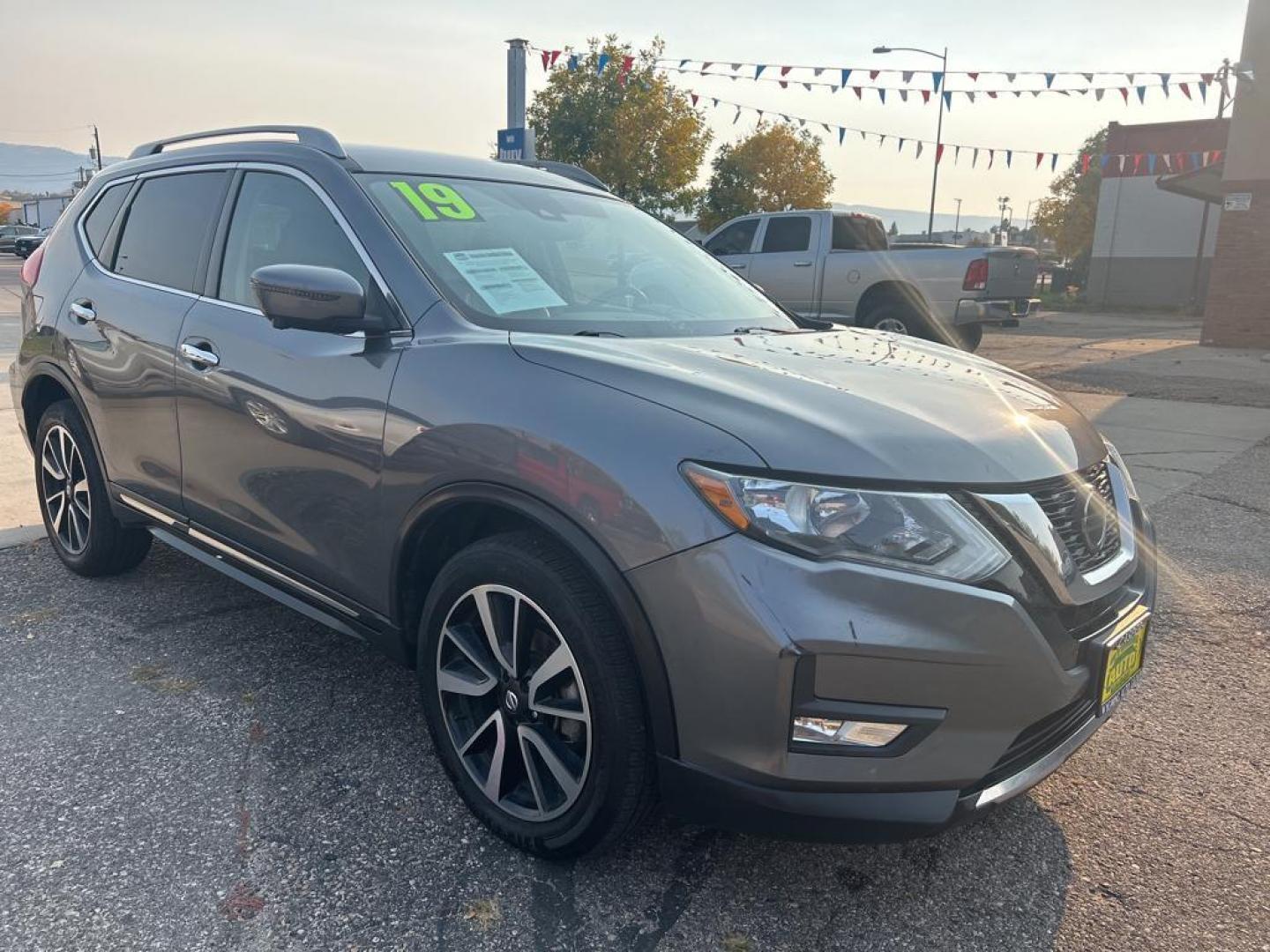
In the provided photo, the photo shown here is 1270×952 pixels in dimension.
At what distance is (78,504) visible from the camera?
4.04 meters

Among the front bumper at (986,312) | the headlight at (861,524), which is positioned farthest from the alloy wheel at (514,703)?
the front bumper at (986,312)

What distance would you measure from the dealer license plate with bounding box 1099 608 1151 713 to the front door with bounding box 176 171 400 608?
1754 mm

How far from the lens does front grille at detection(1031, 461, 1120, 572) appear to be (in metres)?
2.03

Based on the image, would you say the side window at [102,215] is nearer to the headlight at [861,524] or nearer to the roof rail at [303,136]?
the roof rail at [303,136]

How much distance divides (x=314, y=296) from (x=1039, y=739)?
202 cm

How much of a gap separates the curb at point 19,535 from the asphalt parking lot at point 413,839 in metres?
1.02

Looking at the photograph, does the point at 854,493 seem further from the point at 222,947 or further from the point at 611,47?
the point at 611,47

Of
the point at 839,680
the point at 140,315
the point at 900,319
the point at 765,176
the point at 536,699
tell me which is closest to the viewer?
the point at 839,680

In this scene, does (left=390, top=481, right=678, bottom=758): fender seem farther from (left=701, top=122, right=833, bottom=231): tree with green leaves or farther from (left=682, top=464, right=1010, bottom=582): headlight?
(left=701, top=122, right=833, bottom=231): tree with green leaves

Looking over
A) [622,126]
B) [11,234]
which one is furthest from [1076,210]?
[11,234]

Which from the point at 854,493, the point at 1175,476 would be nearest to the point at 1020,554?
the point at 854,493

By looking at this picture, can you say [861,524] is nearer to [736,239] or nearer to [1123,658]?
[1123,658]

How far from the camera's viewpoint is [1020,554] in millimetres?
1898

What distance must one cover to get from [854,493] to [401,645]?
53.6 inches
